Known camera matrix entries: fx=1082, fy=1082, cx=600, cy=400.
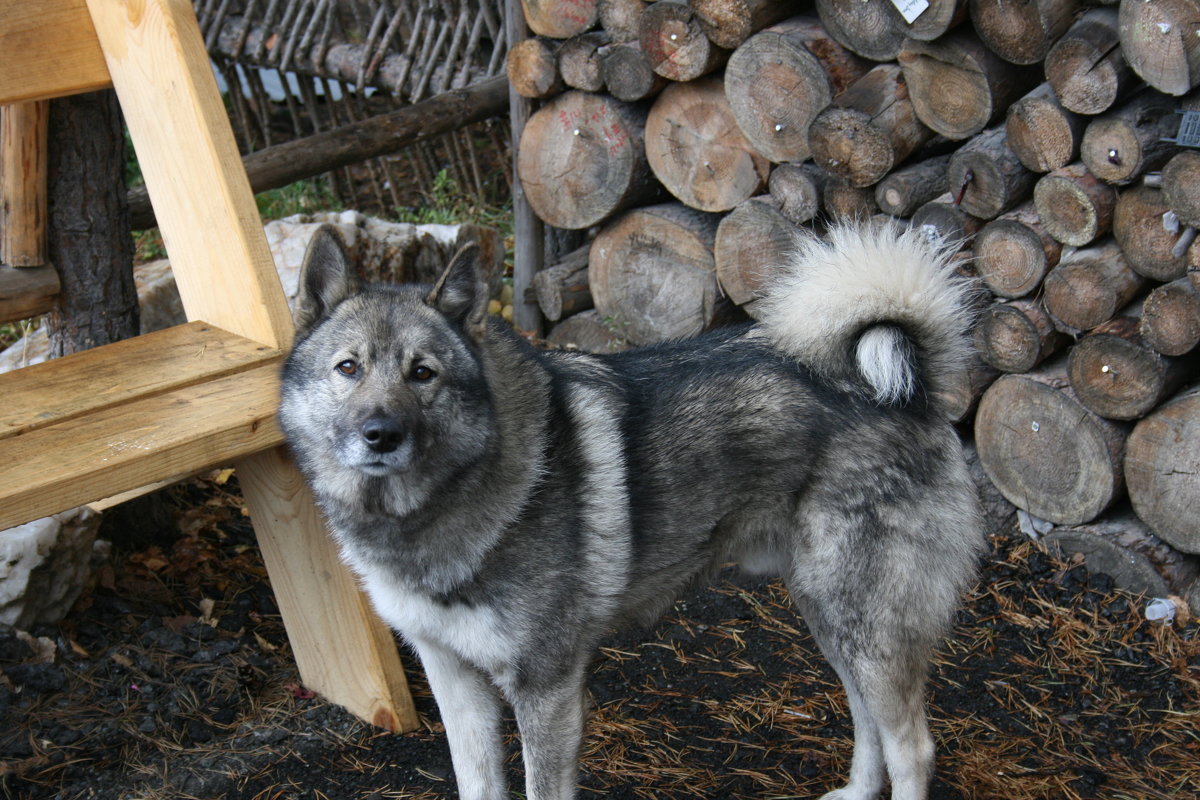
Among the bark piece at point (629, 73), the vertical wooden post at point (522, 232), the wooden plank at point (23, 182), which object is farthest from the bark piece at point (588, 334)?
the wooden plank at point (23, 182)

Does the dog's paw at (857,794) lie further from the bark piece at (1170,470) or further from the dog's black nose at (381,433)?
the dog's black nose at (381,433)

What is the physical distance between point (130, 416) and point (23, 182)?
128 centimetres

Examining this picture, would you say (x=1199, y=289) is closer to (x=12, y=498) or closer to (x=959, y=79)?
(x=959, y=79)

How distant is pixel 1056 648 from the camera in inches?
143

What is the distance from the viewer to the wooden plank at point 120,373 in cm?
264

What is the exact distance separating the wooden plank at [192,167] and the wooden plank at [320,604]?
0.44 meters

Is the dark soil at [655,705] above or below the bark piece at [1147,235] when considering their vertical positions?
below

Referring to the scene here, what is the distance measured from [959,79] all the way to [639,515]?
1.92 m

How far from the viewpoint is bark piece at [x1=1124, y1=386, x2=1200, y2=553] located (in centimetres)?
339

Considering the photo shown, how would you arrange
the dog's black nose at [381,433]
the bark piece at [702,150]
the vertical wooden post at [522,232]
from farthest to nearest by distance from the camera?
the vertical wooden post at [522,232] → the bark piece at [702,150] → the dog's black nose at [381,433]

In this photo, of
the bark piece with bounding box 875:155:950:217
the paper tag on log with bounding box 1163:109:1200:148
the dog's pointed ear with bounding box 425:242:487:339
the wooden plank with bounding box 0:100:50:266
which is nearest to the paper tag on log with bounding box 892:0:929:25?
the bark piece with bounding box 875:155:950:217

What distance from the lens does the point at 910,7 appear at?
342 centimetres

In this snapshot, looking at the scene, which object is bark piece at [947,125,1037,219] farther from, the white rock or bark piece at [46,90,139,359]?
the white rock

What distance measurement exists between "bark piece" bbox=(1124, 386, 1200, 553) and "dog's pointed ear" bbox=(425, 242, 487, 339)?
225cm
